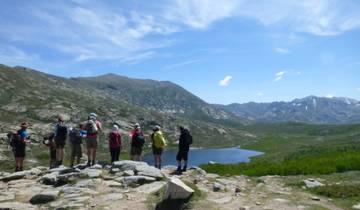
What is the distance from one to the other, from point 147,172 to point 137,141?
476 cm

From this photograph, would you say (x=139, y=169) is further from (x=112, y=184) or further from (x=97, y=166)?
(x=97, y=166)

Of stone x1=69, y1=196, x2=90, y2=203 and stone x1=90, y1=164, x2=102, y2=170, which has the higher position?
stone x1=90, y1=164, x2=102, y2=170

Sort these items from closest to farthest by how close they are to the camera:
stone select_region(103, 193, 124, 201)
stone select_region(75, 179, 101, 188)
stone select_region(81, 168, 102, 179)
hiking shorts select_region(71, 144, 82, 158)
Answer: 1. stone select_region(103, 193, 124, 201)
2. stone select_region(75, 179, 101, 188)
3. stone select_region(81, 168, 102, 179)
4. hiking shorts select_region(71, 144, 82, 158)

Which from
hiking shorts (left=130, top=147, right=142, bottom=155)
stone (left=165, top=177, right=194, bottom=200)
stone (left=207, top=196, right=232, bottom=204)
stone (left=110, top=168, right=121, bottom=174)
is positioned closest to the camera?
stone (left=165, top=177, right=194, bottom=200)

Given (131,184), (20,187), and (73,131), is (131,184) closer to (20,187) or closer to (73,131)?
(20,187)

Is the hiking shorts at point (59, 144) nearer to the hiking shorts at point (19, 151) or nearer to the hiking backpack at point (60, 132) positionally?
the hiking backpack at point (60, 132)

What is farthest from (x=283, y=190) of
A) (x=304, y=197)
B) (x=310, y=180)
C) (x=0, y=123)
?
(x=0, y=123)

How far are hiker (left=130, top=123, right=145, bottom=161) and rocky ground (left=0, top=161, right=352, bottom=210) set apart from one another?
2.64 meters

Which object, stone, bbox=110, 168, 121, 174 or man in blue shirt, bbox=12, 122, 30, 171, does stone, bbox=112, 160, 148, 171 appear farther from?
man in blue shirt, bbox=12, 122, 30, 171

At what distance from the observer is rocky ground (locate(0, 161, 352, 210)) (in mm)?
17047

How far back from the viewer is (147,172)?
2134 centimetres

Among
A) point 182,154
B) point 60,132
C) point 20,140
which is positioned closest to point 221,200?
point 182,154

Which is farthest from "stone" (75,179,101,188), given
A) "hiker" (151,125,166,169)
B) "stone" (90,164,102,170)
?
"hiker" (151,125,166,169)

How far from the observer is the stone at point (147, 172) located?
20900mm
